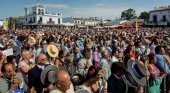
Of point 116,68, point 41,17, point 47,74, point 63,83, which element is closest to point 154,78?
point 116,68

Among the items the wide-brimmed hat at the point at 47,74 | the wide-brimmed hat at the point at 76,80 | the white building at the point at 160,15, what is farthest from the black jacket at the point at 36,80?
the white building at the point at 160,15

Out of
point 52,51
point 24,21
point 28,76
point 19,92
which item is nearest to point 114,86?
point 19,92

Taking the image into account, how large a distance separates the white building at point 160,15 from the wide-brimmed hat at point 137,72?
3884 inches

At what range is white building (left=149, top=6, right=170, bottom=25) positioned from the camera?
10662cm

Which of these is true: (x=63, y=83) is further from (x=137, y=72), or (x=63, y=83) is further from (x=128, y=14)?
(x=128, y=14)

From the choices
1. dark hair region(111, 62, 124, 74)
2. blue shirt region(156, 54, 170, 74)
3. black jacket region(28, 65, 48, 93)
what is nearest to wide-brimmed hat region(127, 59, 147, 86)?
dark hair region(111, 62, 124, 74)

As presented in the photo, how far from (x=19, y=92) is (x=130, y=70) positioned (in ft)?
6.51

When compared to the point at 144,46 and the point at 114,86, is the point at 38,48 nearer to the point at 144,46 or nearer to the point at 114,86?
the point at 144,46

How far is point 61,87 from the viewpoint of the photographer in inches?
186

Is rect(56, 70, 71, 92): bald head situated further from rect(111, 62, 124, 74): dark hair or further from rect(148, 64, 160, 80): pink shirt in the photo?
rect(148, 64, 160, 80): pink shirt

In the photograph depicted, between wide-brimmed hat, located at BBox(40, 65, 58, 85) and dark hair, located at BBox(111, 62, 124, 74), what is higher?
dark hair, located at BBox(111, 62, 124, 74)

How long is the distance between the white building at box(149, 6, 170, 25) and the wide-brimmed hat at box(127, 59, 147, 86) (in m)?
98.7

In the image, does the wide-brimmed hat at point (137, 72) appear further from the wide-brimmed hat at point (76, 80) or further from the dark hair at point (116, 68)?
the wide-brimmed hat at point (76, 80)

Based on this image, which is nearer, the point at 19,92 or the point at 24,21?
the point at 19,92
